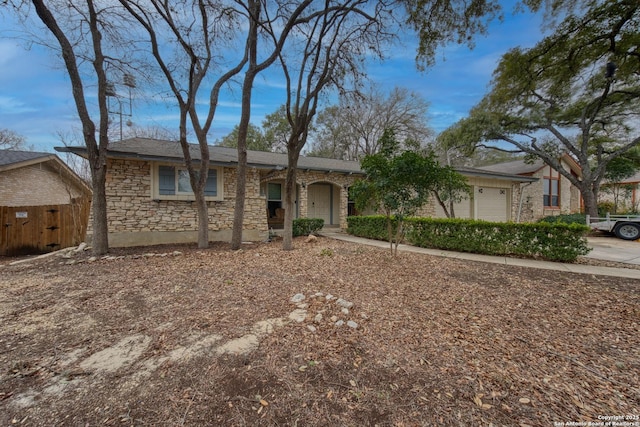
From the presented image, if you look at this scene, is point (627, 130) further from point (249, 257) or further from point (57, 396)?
point (57, 396)


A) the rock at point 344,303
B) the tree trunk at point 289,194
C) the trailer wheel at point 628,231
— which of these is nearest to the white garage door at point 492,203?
the trailer wheel at point 628,231

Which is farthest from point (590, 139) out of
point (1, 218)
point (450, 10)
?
point (1, 218)

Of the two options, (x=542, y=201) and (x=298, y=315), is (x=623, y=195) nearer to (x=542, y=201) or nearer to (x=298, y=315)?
(x=542, y=201)

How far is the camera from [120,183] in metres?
7.84

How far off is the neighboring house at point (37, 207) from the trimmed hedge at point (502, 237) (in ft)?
36.6

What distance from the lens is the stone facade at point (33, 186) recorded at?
10609mm

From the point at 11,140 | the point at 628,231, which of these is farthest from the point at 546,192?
the point at 11,140

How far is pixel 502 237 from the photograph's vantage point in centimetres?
685

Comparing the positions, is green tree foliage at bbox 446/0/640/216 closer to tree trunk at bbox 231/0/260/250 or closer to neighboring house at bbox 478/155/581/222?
neighboring house at bbox 478/155/581/222

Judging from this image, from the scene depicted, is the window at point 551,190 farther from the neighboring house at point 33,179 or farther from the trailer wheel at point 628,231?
the neighboring house at point 33,179

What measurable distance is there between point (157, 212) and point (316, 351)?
7.85 meters

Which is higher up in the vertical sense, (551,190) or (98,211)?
(551,190)

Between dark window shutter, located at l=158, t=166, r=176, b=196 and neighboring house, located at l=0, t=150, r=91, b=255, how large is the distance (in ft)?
11.0

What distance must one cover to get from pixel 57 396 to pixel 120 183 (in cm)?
755
